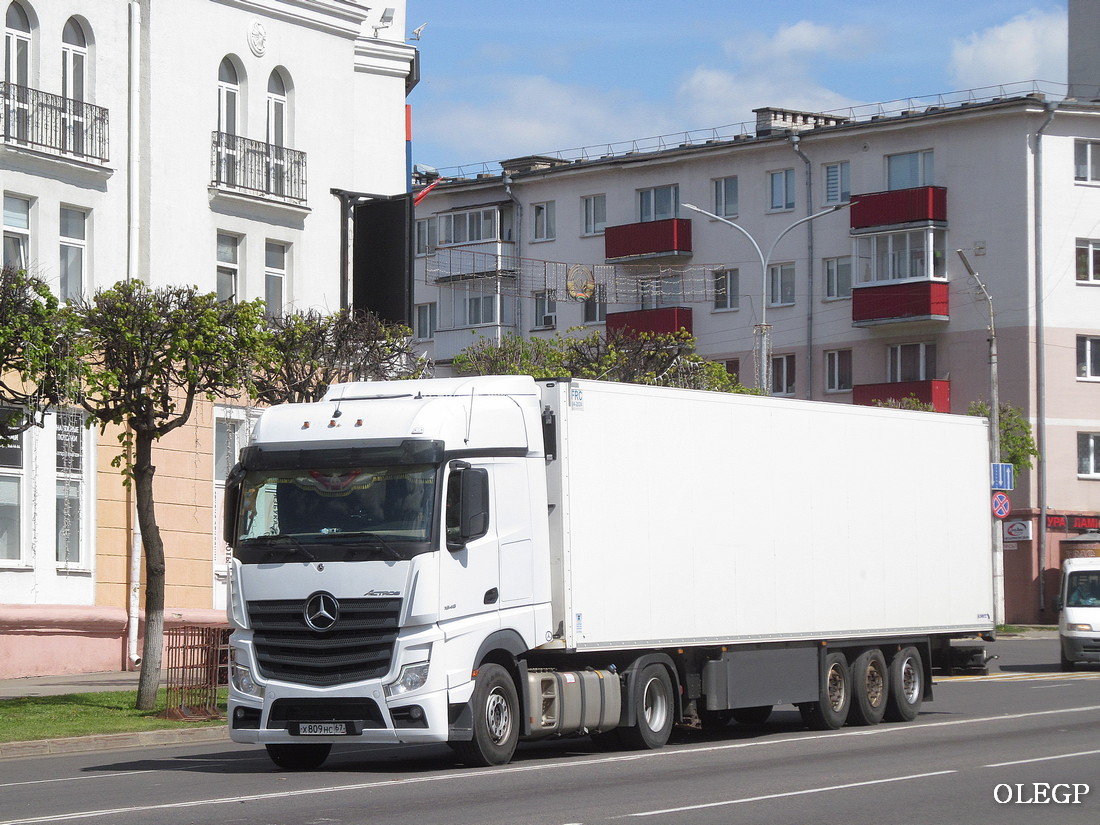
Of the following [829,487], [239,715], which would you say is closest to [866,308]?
[829,487]

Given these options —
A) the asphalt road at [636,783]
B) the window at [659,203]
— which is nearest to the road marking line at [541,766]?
the asphalt road at [636,783]

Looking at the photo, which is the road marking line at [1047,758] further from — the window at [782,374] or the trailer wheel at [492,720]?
the window at [782,374]

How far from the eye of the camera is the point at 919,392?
5650cm

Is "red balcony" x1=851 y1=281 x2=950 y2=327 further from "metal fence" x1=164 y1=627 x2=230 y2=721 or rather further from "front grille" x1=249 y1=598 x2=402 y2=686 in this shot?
"front grille" x1=249 y1=598 x2=402 y2=686

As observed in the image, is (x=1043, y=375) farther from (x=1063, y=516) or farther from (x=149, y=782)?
(x=149, y=782)

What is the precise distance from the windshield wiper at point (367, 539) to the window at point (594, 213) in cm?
5197

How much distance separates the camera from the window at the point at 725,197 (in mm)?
63116

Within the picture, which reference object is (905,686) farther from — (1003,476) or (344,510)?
(1003,476)

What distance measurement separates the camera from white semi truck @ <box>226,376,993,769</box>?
14773 mm

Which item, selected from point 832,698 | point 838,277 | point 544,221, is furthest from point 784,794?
point 544,221

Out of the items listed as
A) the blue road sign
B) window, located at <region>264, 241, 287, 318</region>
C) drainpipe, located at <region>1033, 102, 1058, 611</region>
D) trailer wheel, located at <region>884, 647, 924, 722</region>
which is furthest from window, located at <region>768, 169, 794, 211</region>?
trailer wheel, located at <region>884, 647, 924, 722</region>

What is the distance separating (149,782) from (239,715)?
0.95 m

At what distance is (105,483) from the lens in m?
29.3

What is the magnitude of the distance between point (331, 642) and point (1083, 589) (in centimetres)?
2066
